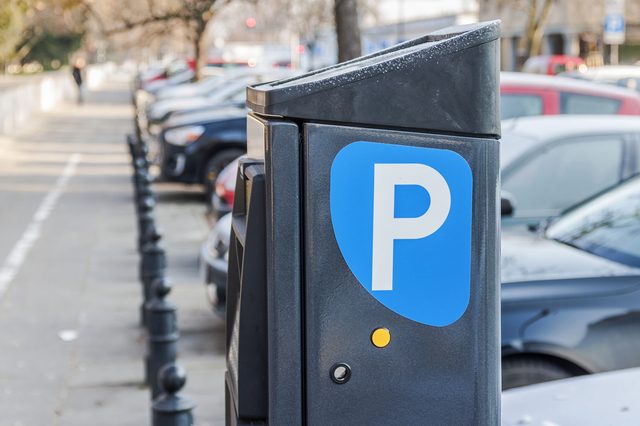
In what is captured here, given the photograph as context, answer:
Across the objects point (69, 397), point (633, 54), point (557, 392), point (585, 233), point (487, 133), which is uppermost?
point (633, 54)

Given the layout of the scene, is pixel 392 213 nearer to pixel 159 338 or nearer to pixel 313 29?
pixel 159 338

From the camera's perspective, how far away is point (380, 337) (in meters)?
2.40

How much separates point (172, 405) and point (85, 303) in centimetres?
514

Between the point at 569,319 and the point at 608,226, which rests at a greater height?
the point at 608,226

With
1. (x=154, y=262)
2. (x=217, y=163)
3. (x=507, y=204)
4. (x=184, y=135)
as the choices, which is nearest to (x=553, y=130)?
(x=507, y=204)

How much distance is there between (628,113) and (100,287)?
17.2ft

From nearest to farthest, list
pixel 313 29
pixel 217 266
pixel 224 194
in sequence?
pixel 217 266 → pixel 224 194 → pixel 313 29

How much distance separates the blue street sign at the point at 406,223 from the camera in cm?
233

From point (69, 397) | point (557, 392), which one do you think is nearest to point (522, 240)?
point (557, 392)

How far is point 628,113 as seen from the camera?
1130cm

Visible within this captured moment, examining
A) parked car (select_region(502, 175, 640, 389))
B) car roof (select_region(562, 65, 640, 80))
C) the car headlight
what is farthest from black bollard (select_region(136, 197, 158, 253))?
car roof (select_region(562, 65, 640, 80))

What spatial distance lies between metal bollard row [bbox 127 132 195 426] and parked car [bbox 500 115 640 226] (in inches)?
92.7

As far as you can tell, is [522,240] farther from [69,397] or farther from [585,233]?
[69,397]

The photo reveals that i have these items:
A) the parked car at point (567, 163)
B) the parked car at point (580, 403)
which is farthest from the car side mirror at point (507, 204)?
the parked car at point (580, 403)
